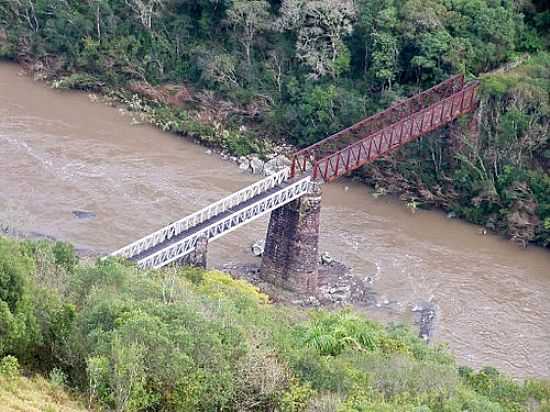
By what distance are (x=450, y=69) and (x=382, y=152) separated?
7.92 metres

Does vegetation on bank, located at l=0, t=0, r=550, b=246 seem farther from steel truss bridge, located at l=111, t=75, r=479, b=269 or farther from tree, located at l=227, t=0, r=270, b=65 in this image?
steel truss bridge, located at l=111, t=75, r=479, b=269

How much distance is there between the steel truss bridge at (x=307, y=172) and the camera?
110 ft

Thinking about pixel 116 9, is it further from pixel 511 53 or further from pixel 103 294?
pixel 103 294

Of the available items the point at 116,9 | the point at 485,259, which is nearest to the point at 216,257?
the point at 485,259

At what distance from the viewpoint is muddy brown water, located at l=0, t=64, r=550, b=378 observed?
36.5 m

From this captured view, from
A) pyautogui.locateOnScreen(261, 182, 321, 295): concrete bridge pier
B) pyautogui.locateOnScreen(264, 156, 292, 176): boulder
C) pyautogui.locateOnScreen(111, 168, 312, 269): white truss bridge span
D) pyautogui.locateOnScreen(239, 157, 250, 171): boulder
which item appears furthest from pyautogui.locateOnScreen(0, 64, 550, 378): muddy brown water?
pyautogui.locateOnScreen(111, 168, 312, 269): white truss bridge span

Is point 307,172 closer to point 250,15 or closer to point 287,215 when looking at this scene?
point 287,215

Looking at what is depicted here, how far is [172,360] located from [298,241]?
61.3 ft

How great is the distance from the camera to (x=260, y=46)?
2064 inches

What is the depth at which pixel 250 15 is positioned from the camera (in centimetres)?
5062

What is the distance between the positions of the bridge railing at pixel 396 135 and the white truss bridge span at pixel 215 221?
1381 mm

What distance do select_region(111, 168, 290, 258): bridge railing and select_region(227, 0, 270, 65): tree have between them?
611 inches

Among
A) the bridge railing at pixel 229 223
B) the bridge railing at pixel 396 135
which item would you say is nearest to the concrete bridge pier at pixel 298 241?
the bridge railing at pixel 229 223

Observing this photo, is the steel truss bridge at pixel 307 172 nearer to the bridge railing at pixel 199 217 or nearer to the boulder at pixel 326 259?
the bridge railing at pixel 199 217
